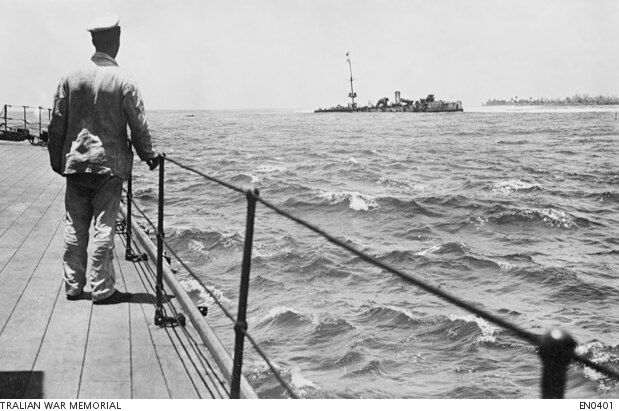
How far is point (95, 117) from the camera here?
3900 mm

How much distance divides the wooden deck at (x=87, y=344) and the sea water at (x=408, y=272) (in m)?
2.98

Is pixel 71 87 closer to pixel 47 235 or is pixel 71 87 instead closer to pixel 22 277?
pixel 22 277

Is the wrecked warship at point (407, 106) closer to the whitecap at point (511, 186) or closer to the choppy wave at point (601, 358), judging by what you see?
the whitecap at point (511, 186)

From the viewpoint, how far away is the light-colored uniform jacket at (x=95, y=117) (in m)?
3.88

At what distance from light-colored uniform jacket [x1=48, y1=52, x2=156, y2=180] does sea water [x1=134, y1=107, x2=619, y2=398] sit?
12.5 ft

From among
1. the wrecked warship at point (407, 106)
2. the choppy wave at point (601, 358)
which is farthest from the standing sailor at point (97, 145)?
the wrecked warship at point (407, 106)

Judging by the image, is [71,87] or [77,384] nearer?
[77,384]

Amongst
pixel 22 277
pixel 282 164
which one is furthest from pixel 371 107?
pixel 22 277

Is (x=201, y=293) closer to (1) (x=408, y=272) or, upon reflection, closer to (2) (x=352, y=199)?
(1) (x=408, y=272)

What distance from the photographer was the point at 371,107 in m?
134

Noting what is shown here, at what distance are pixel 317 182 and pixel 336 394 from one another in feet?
59.4

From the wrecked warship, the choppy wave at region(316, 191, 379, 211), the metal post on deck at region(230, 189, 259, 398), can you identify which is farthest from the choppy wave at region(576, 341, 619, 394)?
the wrecked warship

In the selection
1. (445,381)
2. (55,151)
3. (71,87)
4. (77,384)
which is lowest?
(445,381)

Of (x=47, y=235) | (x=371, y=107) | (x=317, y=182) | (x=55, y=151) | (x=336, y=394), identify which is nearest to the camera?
(x=55, y=151)
